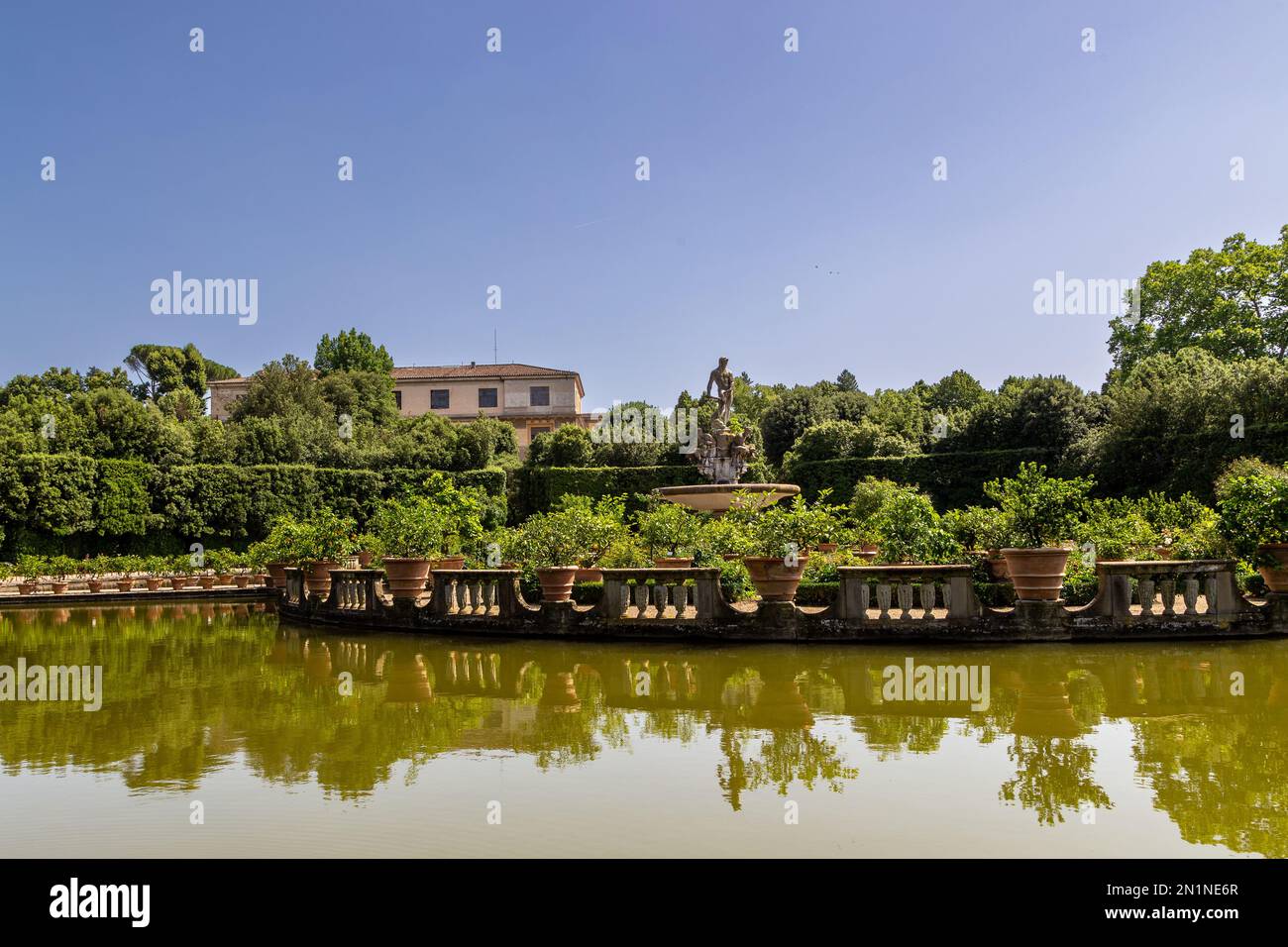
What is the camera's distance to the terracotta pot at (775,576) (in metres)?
9.94

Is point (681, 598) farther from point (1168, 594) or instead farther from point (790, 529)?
point (1168, 594)

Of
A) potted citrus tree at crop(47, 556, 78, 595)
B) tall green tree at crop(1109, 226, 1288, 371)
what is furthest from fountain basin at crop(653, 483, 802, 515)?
tall green tree at crop(1109, 226, 1288, 371)

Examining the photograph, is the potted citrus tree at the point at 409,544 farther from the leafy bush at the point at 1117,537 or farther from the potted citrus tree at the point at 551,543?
the leafy bush at the point at 1117,537

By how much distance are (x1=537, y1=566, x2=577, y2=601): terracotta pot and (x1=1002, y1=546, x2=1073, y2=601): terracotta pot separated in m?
4.90

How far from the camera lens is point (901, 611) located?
10.1 m

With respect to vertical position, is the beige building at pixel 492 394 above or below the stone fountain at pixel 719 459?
above

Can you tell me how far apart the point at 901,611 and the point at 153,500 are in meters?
24.8

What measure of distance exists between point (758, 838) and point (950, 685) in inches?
158

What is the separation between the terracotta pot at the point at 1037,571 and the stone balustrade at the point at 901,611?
0.41 ft

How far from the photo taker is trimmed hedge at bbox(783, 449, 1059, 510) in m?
28.8

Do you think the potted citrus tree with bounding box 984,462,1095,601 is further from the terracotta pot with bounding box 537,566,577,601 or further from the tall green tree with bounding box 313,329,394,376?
the tall green tree with bounding box 313,329,394,376

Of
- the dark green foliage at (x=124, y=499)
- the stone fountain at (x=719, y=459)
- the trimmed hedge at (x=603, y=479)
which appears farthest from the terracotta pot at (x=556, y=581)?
the trimmed hedge at (x=603, y=479)

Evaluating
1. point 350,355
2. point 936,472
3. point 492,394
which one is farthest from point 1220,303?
point 350,355
